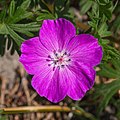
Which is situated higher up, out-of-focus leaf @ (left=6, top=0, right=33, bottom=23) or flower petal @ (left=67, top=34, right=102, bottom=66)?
out-of-focus leaf @ (left=6, top=0, right=33, bottom=23)

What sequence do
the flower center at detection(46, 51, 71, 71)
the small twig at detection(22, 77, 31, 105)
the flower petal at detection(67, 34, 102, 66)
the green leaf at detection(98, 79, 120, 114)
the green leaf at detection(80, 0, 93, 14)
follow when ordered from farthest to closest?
the small twig at detection(22, 77, 31, 105)
the green leaf at detection(80, 0, 93, 14)
the green leaf at detection(98, 79, 120, 114)
the flower center at detection(46, 51, 71, 71)
the flower petal at detection(67, 34, 102, 66)

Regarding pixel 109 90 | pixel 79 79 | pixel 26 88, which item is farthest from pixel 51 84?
pixel 26 88

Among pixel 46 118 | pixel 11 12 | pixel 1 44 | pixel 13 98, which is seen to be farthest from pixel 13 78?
pixel 11 12

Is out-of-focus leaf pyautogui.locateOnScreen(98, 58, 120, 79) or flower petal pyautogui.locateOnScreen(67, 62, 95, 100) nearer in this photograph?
flower petal pyautogui.locateOnScreen(67, 62, 95, 100)

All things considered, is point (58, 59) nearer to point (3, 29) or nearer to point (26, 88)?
point (3, 29)

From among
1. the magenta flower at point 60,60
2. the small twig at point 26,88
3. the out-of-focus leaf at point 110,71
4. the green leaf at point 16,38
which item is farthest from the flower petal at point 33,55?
the small twig at point 26,88

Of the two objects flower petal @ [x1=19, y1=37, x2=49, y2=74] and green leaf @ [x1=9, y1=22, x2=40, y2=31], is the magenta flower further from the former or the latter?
green leaf @ [x1=9, y1=22, x2=40, y2=31]

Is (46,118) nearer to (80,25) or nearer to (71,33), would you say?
(80,25)

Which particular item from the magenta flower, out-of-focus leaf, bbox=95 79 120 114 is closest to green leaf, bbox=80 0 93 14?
out-of-focus leaf, bbox=95 79 120 114
